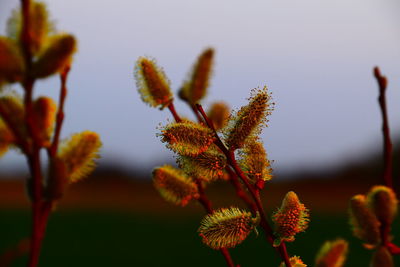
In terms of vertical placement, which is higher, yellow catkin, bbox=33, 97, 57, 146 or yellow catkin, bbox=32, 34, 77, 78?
yellow catkin, bbox=32, 34, 77, 78

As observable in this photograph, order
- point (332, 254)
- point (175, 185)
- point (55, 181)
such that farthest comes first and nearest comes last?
point (175, 185) → point (332, 254) → point (55, 181)

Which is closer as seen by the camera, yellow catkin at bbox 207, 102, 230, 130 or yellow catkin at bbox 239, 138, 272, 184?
yellow catkin at bbox 239, 138, 272, 184

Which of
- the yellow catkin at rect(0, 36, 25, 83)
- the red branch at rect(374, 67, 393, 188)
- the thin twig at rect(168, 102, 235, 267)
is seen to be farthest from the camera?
the thin twig at rect(168, 102, 235, 267)

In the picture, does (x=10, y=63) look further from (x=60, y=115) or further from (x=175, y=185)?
(x=175, y=185)

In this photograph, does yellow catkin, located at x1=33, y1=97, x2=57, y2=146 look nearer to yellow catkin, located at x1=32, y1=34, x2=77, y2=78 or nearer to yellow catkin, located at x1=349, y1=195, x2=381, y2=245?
yellow catkin, located at x1=32, y1=34, x2=77, y2=78

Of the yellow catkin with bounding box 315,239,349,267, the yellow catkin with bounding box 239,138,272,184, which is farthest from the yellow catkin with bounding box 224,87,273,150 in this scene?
the yellow catkin with bounding box 315,239,349,267

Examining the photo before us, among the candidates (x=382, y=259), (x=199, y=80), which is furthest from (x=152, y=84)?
(x=382, y=259)

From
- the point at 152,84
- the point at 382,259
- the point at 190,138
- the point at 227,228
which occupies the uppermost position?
the point at 152,84
